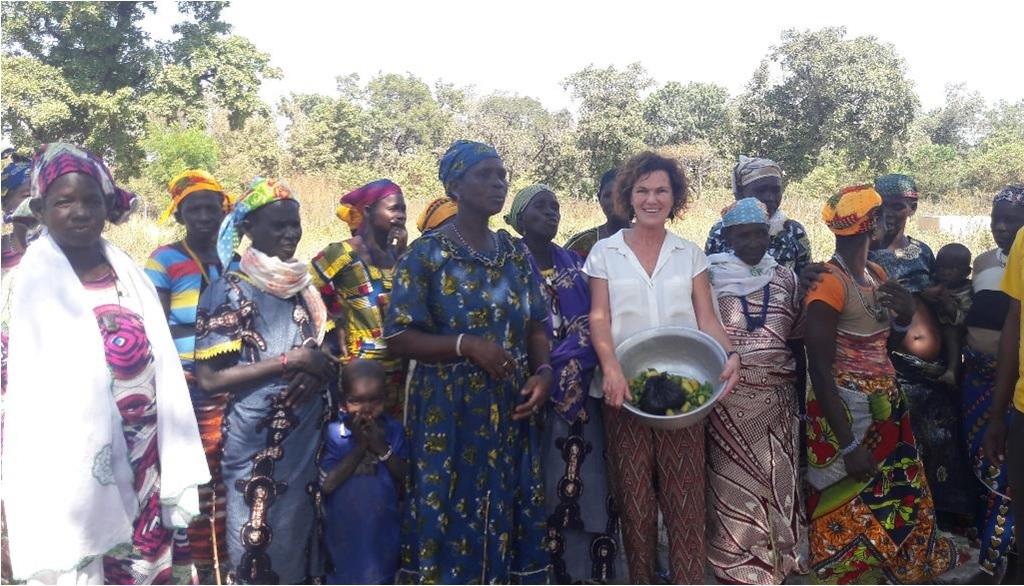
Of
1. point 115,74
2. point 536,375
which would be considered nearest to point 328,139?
point 115,74

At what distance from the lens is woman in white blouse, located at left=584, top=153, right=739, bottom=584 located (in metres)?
3.03

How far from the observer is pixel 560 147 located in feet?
70.5

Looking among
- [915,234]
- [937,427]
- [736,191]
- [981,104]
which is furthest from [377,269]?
[981,104]

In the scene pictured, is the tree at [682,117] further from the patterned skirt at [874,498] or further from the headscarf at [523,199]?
the patterned skirt at [874,498]

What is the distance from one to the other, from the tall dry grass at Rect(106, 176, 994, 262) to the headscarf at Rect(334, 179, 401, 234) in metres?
5.31

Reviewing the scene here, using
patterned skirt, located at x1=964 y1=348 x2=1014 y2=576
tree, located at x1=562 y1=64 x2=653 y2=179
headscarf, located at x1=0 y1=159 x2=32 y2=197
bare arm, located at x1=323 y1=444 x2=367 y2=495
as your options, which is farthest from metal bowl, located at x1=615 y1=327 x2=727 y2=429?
tree, located at x1=562 y1=64 x2=653 y2=179

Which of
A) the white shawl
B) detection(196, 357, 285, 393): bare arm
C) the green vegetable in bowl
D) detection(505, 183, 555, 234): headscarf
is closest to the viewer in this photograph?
the white shawl

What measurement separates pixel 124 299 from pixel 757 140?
2099 cm

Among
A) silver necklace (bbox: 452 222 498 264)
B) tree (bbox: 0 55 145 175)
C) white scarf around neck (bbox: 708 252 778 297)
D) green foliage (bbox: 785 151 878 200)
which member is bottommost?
white scarf around neck (bbox: 708 252 778 297)

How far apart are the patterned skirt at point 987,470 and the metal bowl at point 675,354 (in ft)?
→ 4.58

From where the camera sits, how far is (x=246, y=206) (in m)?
2.86

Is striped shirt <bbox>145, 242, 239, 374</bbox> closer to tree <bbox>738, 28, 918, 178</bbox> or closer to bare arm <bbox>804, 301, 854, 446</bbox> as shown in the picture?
bare arm <bbox>804, 301, 854, 446</bbox>

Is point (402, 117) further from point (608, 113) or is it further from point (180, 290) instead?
point (180, 290)

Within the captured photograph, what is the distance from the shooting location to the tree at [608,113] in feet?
69.6
